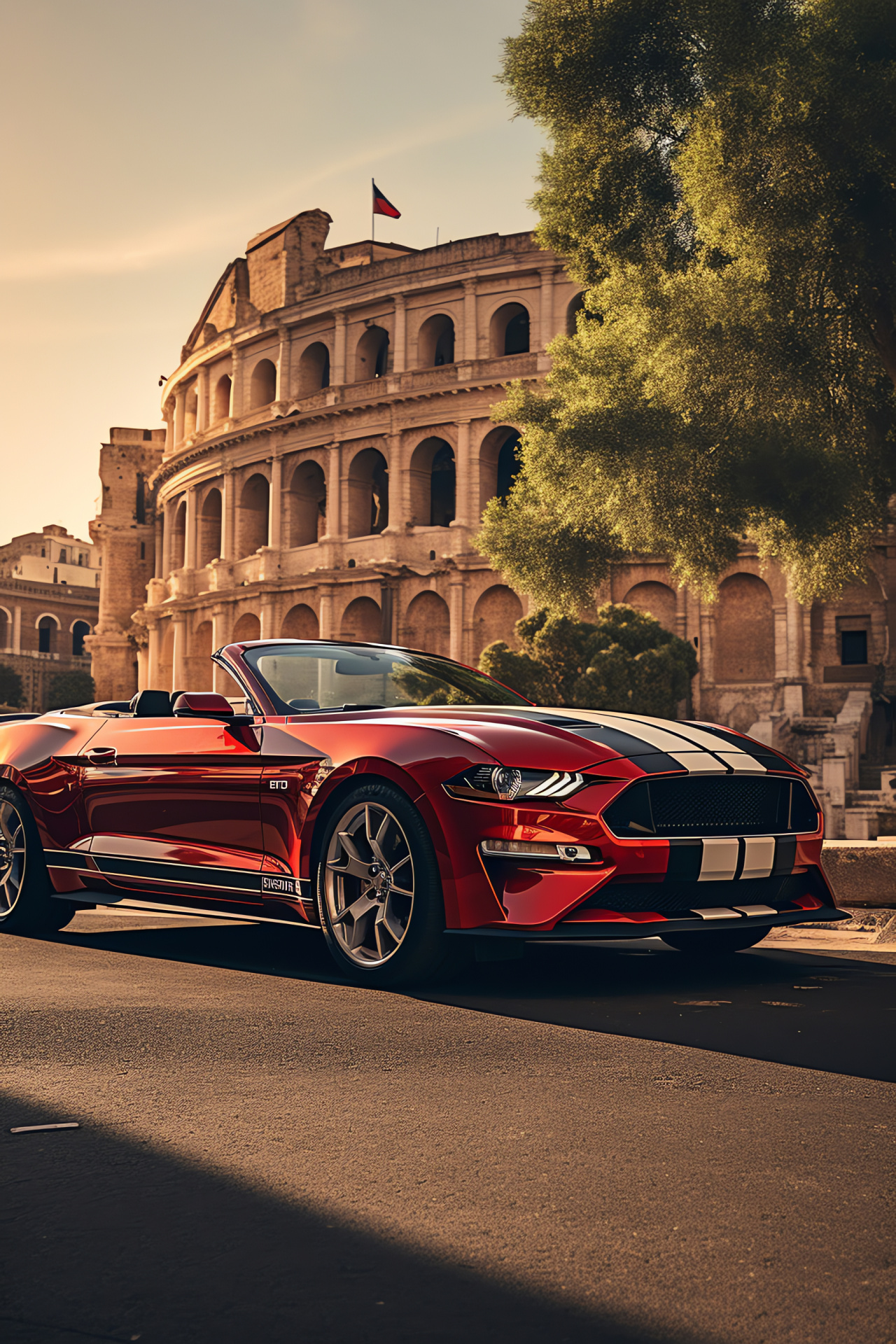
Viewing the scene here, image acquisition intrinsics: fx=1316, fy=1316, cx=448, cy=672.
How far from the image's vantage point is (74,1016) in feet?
15.0

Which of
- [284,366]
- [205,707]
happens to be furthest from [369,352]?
[205,707]

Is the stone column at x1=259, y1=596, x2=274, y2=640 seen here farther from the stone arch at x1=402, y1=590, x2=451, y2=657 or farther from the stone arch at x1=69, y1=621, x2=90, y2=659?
the stone arch at x1=69, y1=621, x2=90, y2=659

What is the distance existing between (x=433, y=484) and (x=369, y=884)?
4570 centimetres

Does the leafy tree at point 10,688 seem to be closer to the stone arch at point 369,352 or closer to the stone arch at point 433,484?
the stone arch at point 433,484

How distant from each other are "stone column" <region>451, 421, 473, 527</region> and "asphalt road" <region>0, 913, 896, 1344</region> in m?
39.0

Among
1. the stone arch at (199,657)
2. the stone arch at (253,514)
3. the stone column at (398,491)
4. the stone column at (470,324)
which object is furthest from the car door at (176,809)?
the stone arch at (199,657)

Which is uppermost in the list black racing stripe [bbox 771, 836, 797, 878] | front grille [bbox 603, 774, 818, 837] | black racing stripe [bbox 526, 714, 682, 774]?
black racing stripe [bbox 526, 714, 682, 774]

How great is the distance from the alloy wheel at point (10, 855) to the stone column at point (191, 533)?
46460mm

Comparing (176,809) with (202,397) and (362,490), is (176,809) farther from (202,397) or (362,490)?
(202,397)

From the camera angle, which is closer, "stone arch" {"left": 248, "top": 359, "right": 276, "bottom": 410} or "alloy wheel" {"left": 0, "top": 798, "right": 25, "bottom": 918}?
"alloy wheel" {"left": 0, "top": 798, "right": 25, "bottom": 918}

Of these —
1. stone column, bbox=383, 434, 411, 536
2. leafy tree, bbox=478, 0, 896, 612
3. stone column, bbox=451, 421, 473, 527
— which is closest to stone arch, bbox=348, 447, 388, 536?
stone column, bbox=383, 434, 411, 536

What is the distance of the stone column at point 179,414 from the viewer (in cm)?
5772

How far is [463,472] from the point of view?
43.8m

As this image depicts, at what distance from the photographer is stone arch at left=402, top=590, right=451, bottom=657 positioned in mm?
44156
